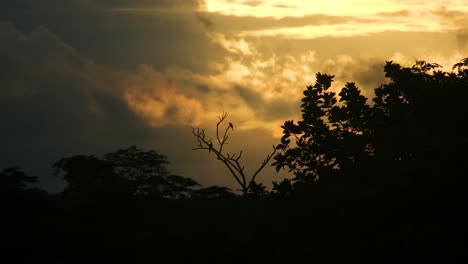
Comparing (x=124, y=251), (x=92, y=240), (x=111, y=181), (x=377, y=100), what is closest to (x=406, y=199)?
(x=377, y=100)

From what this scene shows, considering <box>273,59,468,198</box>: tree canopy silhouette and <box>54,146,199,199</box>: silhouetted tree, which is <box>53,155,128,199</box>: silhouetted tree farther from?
<box>273,59,468,198</box>: tree canopy silhouette

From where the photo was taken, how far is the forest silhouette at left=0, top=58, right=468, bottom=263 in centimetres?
2917

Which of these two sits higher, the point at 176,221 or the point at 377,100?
the point at 377,100

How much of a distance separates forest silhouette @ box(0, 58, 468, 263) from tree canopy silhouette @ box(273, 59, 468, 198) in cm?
5

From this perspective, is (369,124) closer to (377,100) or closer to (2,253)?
(377,100)

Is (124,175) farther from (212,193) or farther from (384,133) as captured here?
(384,133)

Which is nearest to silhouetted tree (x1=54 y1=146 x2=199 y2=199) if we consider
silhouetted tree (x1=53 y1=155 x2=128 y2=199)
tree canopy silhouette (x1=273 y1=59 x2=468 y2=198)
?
silhouetted tree (x1=53 y1=155 x2=128 y2=199)

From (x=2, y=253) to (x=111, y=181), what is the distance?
747 inches

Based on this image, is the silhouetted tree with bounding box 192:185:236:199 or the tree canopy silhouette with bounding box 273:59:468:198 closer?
the tree canopy silhouette with bounding box 273:59:468:198

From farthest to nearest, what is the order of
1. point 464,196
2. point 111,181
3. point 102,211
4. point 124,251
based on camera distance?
point 111,181 < point 102,211 < point 124,251 < point 464,196

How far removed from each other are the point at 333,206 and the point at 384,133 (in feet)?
15.5

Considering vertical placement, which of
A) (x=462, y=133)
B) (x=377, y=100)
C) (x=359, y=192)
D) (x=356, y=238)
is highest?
(x=377, y=100)

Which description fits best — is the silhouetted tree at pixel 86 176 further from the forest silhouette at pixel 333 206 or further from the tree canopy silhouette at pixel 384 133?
the tree canopy silhouette at pixel 384 133

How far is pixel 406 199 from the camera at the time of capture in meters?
29.8
